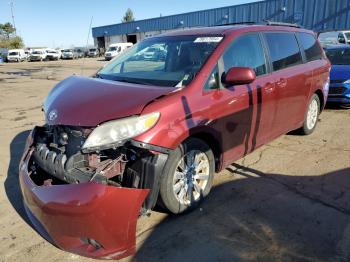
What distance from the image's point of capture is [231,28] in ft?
14.3

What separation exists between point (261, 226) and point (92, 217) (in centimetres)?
163

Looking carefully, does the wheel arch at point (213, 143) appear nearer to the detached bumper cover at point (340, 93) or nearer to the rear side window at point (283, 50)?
the rear side window at point (283, 50)

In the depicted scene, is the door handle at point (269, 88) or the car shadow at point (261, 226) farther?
the door handle at point (269, 88)

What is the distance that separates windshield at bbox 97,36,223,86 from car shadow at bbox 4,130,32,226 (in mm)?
1734

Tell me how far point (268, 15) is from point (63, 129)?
3356cm

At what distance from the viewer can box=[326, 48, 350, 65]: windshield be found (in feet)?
31.5

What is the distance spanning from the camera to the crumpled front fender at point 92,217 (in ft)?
9.00

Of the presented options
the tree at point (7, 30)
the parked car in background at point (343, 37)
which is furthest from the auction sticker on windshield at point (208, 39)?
the tree at point (7, 30)

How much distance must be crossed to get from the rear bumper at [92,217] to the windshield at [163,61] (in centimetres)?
140

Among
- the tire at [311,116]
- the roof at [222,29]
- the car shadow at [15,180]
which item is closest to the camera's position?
the car shadow at [15,180]

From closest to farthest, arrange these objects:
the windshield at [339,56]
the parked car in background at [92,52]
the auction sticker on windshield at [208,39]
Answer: the auction sticker on windshield at [208,39] < the windshield at [339,56] < the parked car in background at [92,52]

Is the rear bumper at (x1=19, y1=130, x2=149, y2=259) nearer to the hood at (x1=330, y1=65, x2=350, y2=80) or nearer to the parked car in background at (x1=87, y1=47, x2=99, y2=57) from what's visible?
the hood at (x1=330, y1=65, x2=350, y2=80)

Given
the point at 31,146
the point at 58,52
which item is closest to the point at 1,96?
the point at 31,146

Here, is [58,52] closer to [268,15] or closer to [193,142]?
[268,15]
